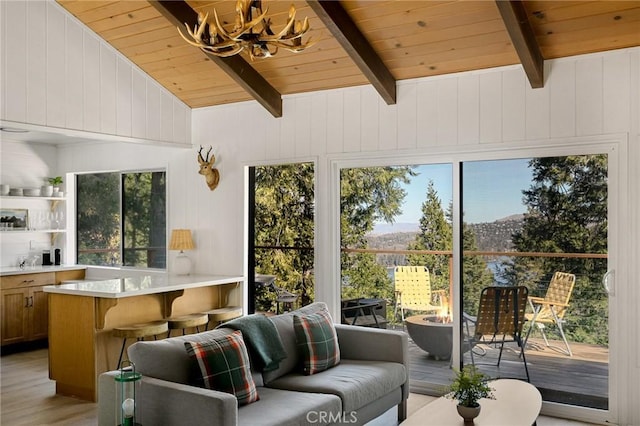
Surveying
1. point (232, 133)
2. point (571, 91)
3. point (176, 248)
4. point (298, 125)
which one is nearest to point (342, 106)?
point (298, 125)

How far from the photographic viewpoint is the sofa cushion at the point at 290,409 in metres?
3.05

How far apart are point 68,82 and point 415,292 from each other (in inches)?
139

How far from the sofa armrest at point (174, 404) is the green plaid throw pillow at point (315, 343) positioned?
1.06 metres

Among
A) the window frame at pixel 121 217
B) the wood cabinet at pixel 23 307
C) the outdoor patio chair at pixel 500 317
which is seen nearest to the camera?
the outdoor patio chair at pixel 500 317

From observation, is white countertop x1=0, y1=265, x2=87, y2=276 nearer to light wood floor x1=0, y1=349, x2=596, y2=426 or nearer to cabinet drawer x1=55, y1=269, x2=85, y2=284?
cabinet drawer x1=55, y1=269, x2=85, y2=284

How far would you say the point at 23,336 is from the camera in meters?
6.64

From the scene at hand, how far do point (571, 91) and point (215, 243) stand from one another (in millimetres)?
3731

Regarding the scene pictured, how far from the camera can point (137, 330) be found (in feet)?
15.9

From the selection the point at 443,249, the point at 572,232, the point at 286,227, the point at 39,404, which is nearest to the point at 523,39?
the point at 572,232

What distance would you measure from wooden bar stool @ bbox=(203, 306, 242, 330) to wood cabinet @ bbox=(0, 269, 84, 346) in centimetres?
235

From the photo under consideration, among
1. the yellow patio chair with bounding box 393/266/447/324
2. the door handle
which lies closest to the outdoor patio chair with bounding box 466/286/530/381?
the yellow patio chair with bounding box 393/266/447/324

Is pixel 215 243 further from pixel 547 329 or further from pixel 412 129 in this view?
pixel 547 329

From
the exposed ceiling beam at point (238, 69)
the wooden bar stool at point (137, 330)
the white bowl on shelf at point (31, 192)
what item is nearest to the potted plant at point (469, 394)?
the wooden bar stool at point (137, 330)

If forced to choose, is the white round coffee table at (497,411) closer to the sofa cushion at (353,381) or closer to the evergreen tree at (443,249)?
the sofa cushion at (353,381)
